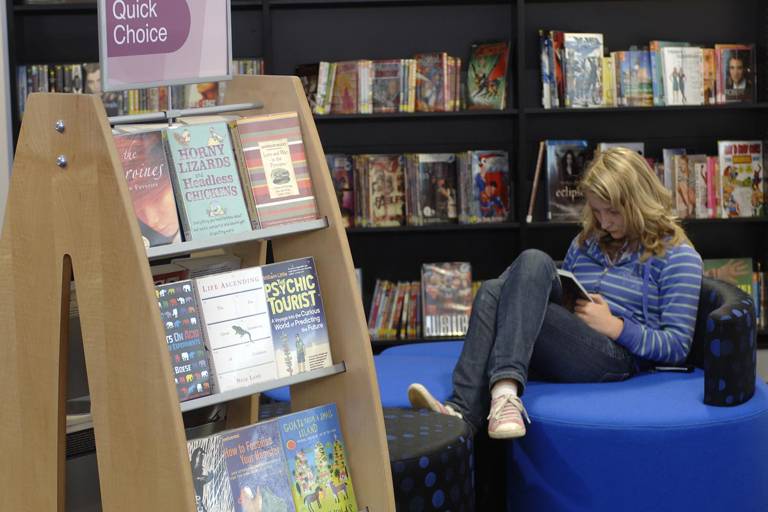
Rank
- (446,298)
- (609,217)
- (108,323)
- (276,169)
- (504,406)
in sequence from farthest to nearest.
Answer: (446,298)
(609,217)
(504,406)
(276,169)
(108,323)

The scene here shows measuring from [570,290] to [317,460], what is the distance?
1.19 m

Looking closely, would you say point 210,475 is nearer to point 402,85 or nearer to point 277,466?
point 277,466

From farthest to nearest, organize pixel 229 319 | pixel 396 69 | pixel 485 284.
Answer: pixel 396 69 < pixel 485 284 < pixel 229 319

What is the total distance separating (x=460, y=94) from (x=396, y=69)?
28 cm

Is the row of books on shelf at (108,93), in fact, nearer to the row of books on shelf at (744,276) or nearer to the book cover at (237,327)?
the row of books on shelf at (744,276)

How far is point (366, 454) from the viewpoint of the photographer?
2303mm

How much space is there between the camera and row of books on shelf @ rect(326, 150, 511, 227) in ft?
14.6

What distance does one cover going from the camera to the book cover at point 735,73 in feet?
14.6

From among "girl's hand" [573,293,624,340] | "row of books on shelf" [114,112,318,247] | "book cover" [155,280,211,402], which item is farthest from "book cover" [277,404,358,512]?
"girl's hand" [573,293,624,340]

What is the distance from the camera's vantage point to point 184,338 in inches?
82.9

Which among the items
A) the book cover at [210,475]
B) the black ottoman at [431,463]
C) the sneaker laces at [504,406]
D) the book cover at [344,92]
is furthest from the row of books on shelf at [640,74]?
the book cover at [210,475]

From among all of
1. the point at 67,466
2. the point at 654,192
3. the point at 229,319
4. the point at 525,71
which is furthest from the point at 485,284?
the point at 525,71

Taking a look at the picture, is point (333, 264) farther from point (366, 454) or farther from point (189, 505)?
point (189, 505)

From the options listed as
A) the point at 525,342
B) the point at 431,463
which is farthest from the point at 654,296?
the point at 431,463
